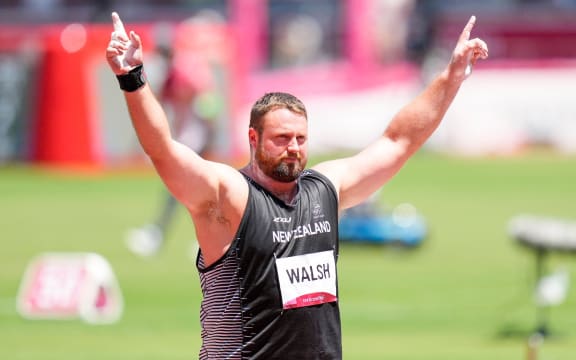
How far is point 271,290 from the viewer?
589cm

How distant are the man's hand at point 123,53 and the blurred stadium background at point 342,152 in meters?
5.56

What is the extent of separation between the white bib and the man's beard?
1.18ft

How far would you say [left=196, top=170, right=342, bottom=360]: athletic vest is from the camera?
19.2 feet

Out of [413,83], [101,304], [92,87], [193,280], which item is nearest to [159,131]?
[101,304]

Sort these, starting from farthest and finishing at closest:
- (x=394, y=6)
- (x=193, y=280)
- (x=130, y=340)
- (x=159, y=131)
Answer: (x=394, y=6) → (x=193, y=280) → (x=130, y=340) → (x=159, y=131)

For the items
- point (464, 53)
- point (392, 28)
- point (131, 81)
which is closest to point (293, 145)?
point (131, 81)

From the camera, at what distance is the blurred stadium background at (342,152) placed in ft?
40.1

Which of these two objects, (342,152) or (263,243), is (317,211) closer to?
(263,243)

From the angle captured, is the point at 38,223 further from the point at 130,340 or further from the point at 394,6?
the point at 394,6

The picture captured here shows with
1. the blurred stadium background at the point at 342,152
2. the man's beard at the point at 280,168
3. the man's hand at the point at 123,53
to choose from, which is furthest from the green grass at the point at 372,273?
the man's hand at the point at 123,53

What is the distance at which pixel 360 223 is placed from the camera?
54.6ft

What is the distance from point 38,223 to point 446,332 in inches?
339

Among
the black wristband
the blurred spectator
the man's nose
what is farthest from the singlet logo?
the blurred spectator

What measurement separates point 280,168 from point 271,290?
54 centimetres
